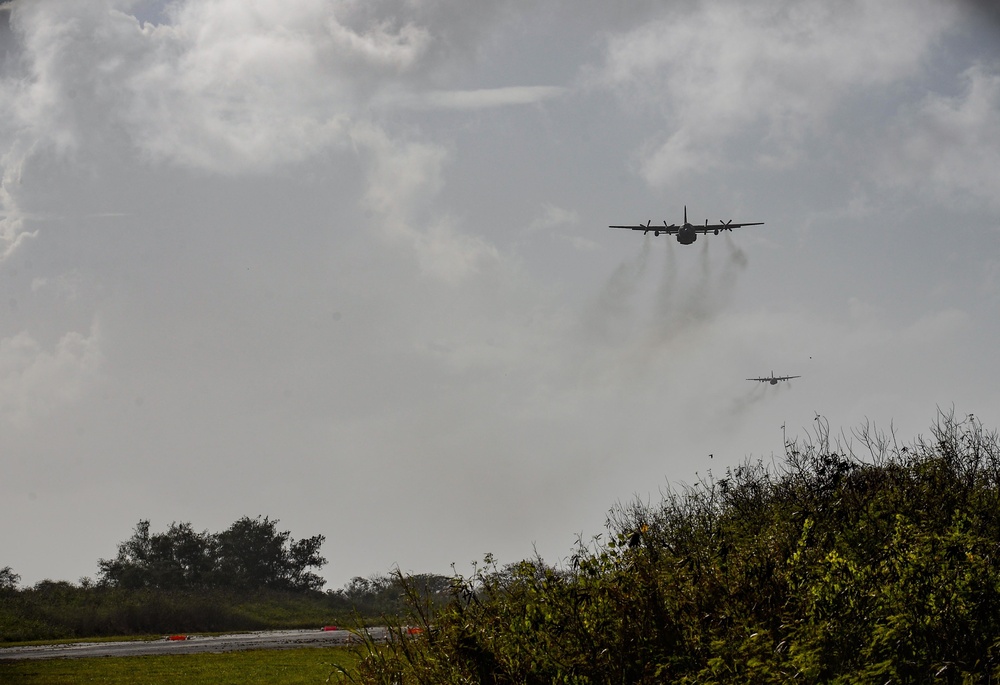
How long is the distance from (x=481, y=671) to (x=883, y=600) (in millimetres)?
5067

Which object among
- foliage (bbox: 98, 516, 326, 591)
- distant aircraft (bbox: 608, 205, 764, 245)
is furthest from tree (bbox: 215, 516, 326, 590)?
distant aircraft (bbox: 608, 205, 764, 245)

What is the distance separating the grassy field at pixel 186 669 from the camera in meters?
27.3

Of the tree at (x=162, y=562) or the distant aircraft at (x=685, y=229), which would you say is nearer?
the distant aircraft at (x=685, y=229)

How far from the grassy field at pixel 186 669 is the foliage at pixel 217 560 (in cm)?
5520

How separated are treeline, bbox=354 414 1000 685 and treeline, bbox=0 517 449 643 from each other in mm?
27615

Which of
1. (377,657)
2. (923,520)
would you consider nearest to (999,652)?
(923,520)

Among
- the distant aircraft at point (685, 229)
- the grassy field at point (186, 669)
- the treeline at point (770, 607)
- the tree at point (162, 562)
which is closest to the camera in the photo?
the treeline at point (770, 607)

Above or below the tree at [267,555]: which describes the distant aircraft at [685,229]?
above

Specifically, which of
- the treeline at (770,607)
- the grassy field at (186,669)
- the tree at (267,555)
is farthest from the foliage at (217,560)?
the treeline at (770,607)

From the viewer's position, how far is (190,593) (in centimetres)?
7812

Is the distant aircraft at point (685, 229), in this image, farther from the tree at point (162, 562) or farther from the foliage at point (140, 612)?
the tree at point (162, 562)

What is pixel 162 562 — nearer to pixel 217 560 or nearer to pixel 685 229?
pixel 217 560

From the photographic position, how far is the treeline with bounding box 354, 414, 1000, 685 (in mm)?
9242

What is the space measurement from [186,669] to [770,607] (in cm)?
2565
